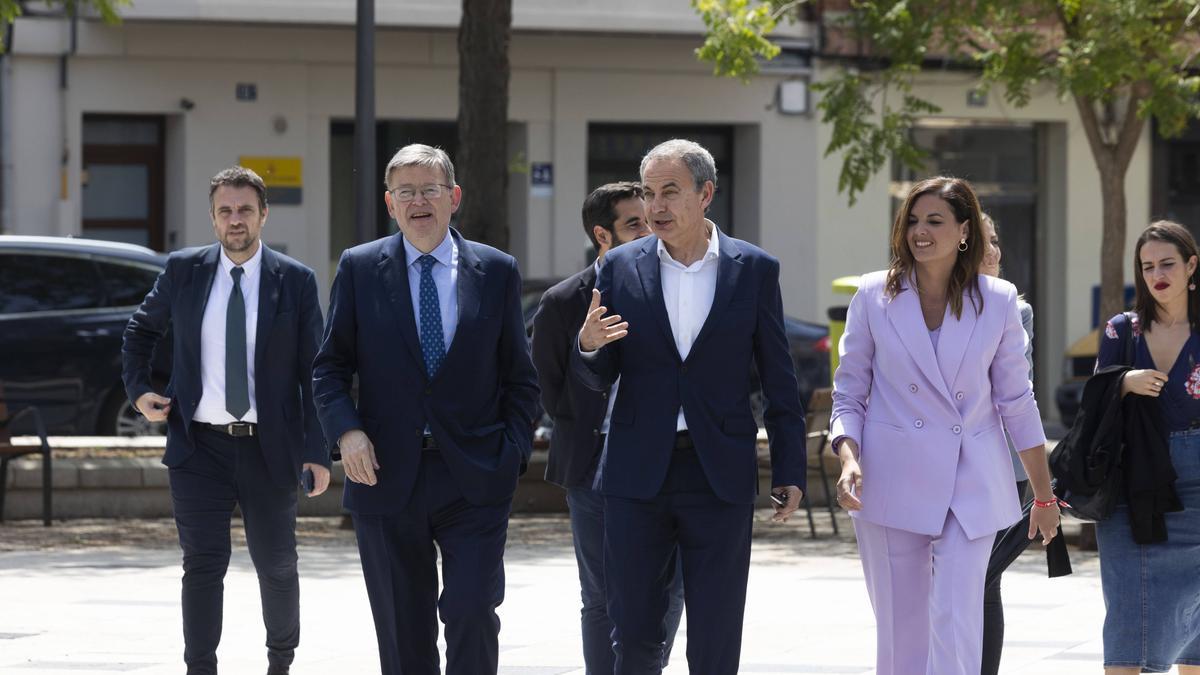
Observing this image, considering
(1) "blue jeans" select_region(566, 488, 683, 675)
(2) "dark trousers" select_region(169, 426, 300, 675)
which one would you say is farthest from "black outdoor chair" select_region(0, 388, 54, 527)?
(1) "blue jeans" select_region(566, 488, 683, 675)

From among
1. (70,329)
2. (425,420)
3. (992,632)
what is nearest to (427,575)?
(425,420)

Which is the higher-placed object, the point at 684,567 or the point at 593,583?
the point at 684,567

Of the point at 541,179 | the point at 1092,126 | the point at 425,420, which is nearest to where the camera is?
the point at 425,420

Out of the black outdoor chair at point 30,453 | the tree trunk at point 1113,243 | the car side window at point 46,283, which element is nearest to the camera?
the black outdoor chair at point 30,453

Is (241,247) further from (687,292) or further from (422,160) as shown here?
(687,292)

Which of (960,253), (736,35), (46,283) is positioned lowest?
(960,253)

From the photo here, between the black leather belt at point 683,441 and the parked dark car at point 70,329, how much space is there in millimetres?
9982

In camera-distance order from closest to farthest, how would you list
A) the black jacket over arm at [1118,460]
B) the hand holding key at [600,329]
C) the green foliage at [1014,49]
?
the hand holding key at [600,329] < the black jacket over arm at [1118,460] < the green foliage at [1014,49]

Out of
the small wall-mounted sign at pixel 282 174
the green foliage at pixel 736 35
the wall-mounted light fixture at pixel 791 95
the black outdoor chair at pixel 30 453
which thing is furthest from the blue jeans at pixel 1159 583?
the wall-mounted light fixture at pixel 791 95

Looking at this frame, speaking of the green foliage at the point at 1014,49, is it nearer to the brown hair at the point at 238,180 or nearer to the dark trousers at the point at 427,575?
the brown hair at the point at 238,180

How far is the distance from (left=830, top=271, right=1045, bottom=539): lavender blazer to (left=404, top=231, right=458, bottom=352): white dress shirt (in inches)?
45.7

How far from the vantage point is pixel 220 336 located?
7410mm

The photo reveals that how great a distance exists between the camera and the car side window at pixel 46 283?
15.5 meters

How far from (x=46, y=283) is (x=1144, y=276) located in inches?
406
